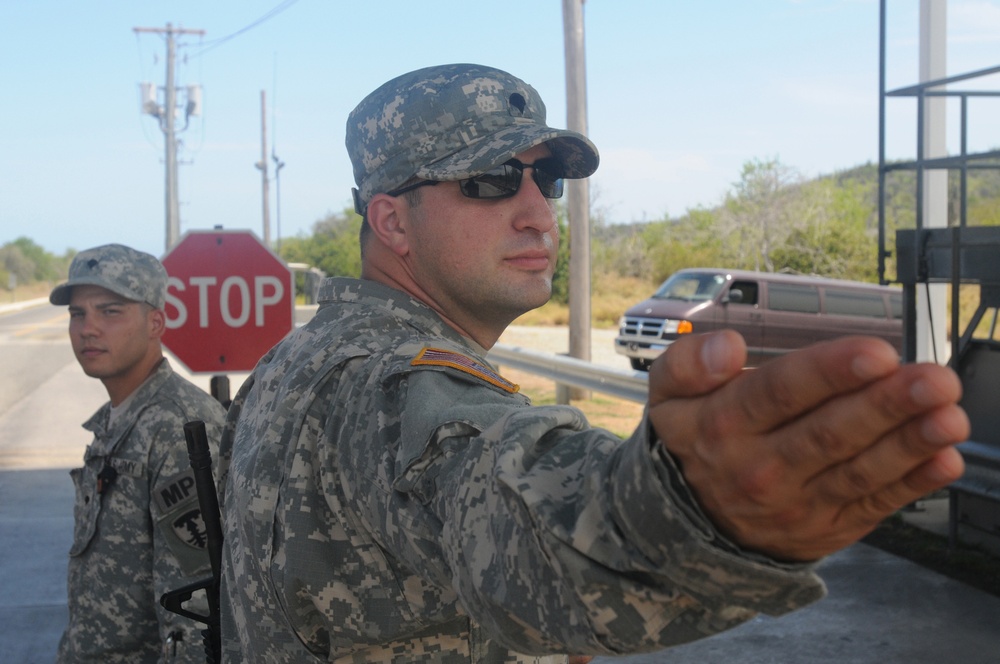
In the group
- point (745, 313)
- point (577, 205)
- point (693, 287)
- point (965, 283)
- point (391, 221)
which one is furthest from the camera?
point (693, 287)

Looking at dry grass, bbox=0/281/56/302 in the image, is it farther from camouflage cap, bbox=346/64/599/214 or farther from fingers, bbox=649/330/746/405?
fingers, bbox=649/330/746/405

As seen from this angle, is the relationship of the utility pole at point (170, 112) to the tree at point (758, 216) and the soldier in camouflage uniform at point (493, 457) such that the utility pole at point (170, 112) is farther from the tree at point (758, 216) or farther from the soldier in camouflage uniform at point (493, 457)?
the soldier in camouflage uniform at point (493, 457)

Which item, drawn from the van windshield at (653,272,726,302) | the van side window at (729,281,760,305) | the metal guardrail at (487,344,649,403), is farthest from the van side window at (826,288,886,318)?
the metal guardrail at (487,344,649,403)

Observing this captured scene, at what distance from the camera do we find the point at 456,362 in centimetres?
123

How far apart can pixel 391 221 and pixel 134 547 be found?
5.83 feet

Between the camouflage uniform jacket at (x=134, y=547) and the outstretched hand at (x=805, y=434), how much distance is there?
2319mm

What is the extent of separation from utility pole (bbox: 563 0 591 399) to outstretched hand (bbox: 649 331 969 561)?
10260mm

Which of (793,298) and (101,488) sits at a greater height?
(793,298)

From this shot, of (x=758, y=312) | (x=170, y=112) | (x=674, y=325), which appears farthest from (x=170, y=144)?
(x=758, y=312)

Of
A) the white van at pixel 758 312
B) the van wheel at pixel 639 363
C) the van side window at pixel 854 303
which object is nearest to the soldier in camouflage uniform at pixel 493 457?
the white van at pixel 758 312

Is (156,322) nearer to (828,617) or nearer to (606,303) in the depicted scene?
(828,617)

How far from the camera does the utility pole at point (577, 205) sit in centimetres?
1131

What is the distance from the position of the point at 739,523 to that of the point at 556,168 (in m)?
1.03

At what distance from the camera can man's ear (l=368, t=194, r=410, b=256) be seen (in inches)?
65.7
